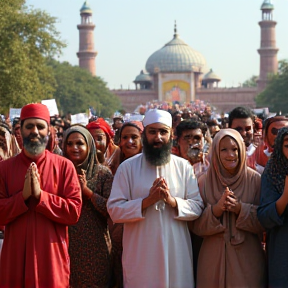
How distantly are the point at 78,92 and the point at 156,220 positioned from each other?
192ft

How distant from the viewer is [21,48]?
2544 cm

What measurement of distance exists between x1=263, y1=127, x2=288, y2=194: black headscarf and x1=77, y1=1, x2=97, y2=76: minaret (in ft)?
275

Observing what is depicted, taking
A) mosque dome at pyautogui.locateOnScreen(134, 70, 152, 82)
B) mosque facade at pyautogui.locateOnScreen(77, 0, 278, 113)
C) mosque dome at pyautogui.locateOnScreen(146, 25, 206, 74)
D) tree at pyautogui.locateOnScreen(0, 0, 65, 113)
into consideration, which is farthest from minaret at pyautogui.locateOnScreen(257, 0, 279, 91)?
tree at pyautogui.locateOnScreen(0, 0, 65, 113)

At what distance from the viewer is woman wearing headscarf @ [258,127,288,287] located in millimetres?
4465

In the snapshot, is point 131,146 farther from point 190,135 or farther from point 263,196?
point 263,196

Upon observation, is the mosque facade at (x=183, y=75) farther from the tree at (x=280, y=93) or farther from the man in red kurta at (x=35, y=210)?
the man in red kurta at (x=35, y=210)

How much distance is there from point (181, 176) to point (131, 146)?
1466mm

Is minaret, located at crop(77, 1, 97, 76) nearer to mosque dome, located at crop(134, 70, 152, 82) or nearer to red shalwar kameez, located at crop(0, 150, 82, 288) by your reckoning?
mosque dome, located at crop(134, 70, 152, 82)

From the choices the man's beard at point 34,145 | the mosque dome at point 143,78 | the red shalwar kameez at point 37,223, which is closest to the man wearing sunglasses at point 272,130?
the red shalwar kameez at point 37,223

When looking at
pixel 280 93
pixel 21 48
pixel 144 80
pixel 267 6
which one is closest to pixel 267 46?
pixel 267 6

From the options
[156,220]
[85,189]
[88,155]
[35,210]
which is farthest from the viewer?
[88,155]

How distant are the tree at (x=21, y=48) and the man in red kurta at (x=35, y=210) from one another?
20.1m

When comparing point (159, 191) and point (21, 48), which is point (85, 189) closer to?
point (159, 191)

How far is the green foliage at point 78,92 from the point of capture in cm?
6238
